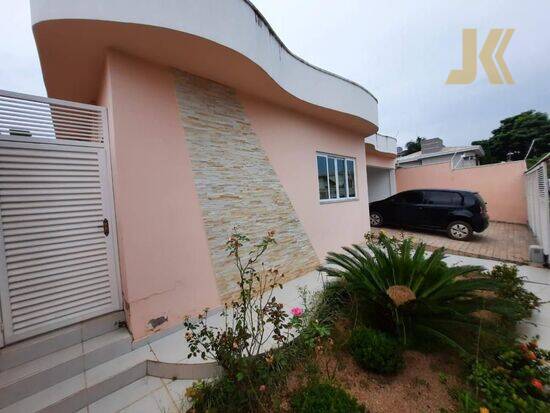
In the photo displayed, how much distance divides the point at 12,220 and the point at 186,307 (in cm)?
209

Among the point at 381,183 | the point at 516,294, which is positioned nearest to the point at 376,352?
the point at 516,294

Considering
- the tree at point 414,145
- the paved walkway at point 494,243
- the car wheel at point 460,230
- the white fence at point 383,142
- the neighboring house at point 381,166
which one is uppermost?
the tree at point 414,145

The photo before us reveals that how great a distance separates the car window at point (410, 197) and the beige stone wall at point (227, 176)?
6383mm

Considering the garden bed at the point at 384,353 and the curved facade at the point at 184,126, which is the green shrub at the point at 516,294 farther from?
the curved facade at the point at 184,126

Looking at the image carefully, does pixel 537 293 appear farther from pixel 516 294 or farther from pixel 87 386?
pixel 87 386

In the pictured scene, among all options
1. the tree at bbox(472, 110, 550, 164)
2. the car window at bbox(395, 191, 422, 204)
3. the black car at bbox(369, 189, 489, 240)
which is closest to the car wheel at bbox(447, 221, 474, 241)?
the black car at bbox(369, 189, 489, 240)

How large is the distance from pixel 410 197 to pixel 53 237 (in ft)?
32.3

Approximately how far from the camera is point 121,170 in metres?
2.61

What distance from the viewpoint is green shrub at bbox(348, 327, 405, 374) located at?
2.12 m

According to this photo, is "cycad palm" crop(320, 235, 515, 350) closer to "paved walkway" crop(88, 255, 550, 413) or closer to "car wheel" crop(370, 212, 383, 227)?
"paved walkway" crop(88, 255, 550, 413)

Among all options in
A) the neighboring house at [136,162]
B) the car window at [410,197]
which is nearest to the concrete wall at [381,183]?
the car window at [410,197]

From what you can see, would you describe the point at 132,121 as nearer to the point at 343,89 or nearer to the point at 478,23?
the point at 343,89

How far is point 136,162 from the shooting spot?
2.72 meters

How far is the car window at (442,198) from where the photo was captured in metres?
7.43
